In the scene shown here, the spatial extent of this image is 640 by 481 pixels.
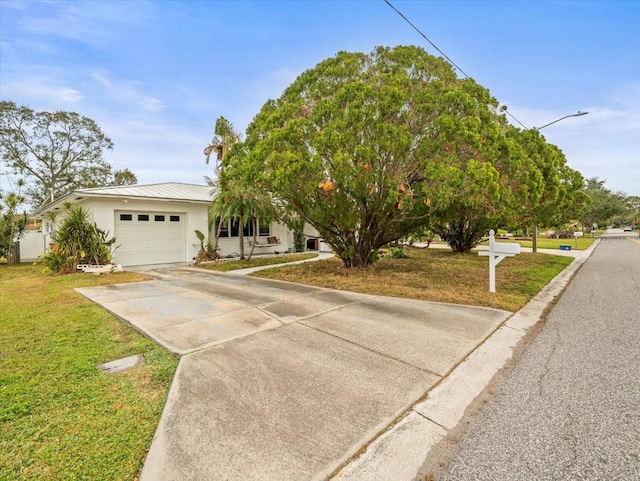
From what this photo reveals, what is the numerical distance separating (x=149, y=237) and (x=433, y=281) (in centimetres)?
1064

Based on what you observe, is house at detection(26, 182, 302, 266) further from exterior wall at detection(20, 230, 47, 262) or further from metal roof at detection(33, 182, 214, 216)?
exterior wall at detection(20, 230, 47, 262)

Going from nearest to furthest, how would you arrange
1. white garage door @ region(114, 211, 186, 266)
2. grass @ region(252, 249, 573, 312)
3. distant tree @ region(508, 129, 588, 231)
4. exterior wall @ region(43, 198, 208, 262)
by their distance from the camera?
grass @ region(252, 249, 573, 312) → distant tree @ region(508, 129, 588, 231) → exterior wall @ region(43, 198, 208, 262) → white garage door @ region(114, 211, 186, 266)

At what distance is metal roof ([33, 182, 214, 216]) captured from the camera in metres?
10.6

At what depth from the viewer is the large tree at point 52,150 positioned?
23984mm

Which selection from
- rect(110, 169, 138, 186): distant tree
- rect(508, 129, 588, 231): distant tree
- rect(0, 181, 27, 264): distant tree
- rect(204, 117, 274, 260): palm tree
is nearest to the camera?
rect(508, 129, 588, 231): distant tree

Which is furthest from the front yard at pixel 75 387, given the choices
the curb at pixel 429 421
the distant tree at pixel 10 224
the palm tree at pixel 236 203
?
the distant tree at pixel 10 224

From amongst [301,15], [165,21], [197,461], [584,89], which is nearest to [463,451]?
[197,461]

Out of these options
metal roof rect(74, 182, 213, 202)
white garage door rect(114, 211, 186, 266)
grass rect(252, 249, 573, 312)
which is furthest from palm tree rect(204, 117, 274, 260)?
grass rect(252, 249, 573, 312)

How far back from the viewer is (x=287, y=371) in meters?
3.25

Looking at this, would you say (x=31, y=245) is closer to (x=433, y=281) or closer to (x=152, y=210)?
(x=152, y=210)

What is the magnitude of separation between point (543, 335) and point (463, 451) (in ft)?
10.7

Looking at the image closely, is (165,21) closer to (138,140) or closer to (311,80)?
(311,80)

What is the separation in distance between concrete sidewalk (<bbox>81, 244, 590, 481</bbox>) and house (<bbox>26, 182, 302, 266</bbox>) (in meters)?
6.36

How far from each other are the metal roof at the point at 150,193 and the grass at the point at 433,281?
518 centimetres
